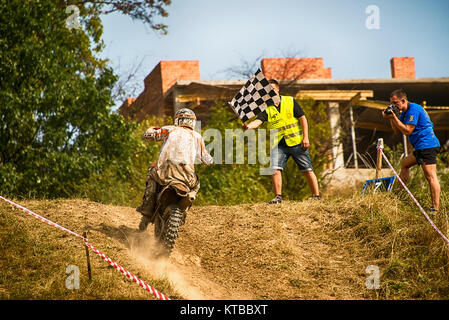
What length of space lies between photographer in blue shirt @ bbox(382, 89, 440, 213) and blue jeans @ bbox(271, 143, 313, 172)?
164 centimetres

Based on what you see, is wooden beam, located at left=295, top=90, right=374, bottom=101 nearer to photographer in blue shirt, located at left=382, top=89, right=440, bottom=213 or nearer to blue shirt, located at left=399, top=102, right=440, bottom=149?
photographer in blue shirt, located at left=382, top=89, right=440, bottom=213

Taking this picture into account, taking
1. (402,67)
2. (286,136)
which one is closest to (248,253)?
(286,136)

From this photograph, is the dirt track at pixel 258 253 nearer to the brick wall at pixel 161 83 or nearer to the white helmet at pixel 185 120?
the white helmet at pixel 185 120

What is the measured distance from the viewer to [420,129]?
26.3 feet

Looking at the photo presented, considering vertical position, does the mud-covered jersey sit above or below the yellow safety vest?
below

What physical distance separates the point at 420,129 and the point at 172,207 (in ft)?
12.8

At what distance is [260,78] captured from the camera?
901 centimetres

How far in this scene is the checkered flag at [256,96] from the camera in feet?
29.7

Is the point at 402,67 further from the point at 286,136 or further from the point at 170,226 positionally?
the point at 170,226

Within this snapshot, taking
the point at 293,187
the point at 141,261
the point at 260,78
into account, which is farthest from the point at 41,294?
the point at 293,187

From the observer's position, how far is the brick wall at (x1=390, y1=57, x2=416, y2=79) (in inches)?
1160

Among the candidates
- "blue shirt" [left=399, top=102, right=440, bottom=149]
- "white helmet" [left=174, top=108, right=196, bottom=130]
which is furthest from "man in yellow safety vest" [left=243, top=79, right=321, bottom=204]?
"white helmet" [left=174, top=108, right=196, bottom=130]

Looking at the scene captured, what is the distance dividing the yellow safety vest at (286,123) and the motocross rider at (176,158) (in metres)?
2.44
